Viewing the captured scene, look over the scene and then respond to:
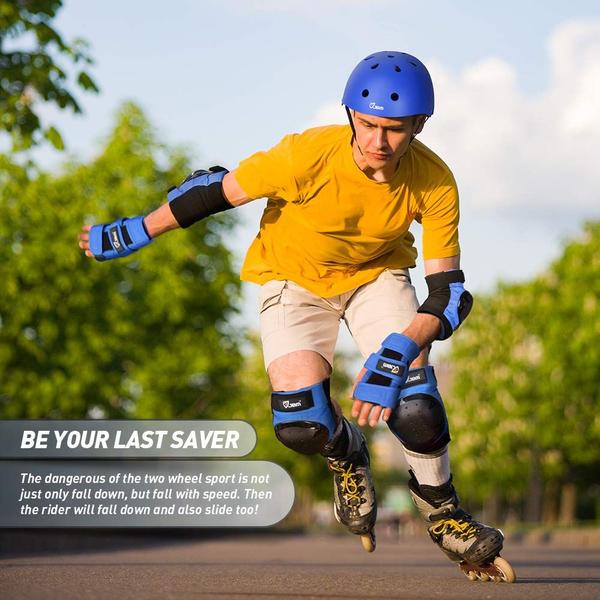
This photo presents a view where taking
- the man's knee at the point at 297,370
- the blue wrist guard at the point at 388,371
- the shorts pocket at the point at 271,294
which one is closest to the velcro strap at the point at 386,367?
the blue wrist guard at the point at 388,371

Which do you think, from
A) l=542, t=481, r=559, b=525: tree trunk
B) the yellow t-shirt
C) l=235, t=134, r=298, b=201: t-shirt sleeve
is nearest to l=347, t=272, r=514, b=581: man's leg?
the yellow t-shirt

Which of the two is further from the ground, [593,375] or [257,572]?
[593,375]

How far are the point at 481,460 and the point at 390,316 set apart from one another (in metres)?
42.9

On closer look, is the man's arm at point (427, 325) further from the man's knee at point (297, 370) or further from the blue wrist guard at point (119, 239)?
the blue wrist guard at point (119, 239)

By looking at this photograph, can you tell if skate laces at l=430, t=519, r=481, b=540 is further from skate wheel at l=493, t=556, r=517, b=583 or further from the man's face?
the man's face

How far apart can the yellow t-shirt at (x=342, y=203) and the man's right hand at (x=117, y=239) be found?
1.74 ft

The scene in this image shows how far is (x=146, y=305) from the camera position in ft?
111

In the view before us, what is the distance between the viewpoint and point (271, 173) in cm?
574

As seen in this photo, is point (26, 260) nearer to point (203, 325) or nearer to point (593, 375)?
point (203, 325)

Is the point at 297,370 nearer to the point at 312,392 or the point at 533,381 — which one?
the point at 312,392

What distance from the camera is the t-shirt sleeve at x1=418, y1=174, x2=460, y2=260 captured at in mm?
5809

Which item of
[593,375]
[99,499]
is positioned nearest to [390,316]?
[99,499]

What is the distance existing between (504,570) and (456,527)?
0.97ft

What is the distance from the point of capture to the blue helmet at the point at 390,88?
5430mm
